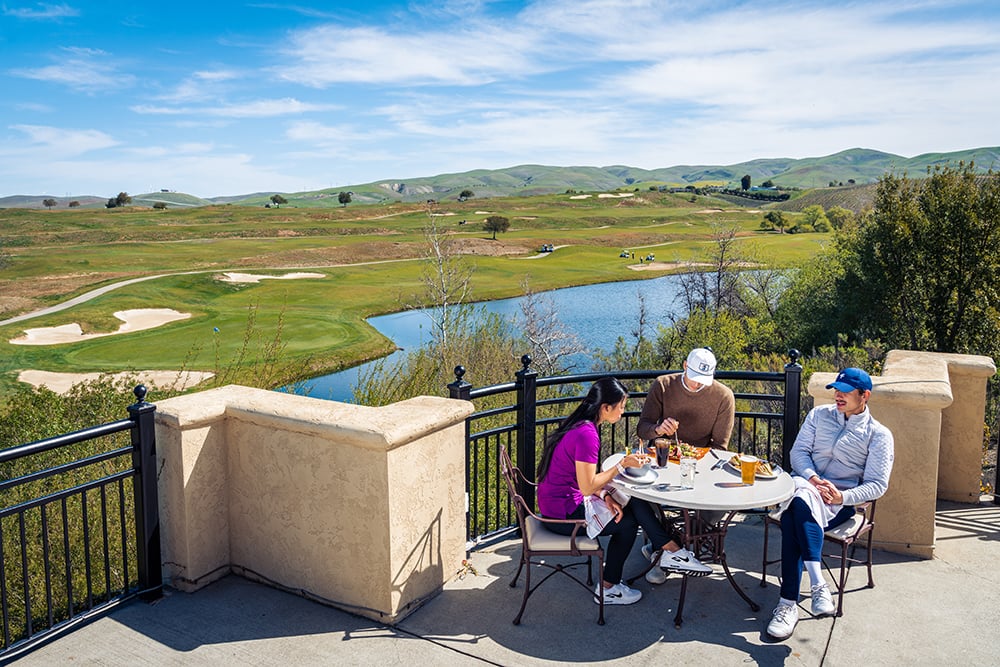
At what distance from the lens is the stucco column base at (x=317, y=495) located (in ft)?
14.3

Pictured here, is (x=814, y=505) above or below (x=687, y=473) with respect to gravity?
below

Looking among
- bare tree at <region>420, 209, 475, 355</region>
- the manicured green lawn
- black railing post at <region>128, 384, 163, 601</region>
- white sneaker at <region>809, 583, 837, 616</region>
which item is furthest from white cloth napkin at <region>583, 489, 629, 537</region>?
bare tree at <region>420, 209, 475, 355</region>

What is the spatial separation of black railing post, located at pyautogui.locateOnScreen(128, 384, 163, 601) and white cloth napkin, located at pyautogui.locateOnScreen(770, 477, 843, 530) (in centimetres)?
388

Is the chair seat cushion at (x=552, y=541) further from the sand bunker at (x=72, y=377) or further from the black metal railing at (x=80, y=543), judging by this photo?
the sand bunker at (x=72, y=377)

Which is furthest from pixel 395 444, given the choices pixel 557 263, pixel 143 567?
pixel 557 263

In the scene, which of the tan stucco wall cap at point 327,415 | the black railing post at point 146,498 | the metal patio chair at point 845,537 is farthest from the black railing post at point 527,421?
the black railing post at point 146,498

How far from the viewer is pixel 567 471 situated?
4637 mm

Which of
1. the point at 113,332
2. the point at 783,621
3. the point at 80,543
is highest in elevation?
the point at 783,621

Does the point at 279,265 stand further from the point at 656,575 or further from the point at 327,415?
the point at 656,575

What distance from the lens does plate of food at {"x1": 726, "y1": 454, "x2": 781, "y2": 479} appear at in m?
4.73

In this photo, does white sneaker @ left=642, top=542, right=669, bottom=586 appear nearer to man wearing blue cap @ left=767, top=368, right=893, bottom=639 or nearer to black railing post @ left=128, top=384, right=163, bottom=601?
man wearing blue cap @ left=767, top=368, right=893, bottom=639

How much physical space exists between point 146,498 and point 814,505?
4117 mm

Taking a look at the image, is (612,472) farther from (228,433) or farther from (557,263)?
(557,263)

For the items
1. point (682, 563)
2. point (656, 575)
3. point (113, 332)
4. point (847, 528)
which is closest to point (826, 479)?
point (847, 528)
